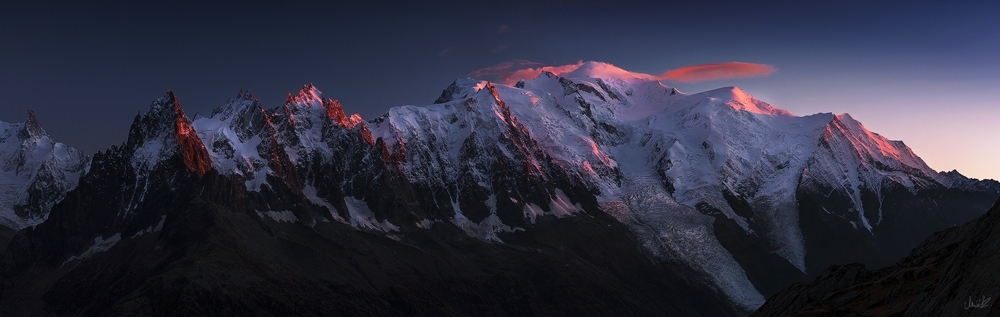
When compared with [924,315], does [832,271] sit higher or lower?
higher

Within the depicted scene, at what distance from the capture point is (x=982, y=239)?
103250 millimetres

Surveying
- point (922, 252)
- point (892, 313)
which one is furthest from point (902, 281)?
point (922, 252)

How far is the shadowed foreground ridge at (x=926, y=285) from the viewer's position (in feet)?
306

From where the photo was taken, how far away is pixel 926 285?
388 feet

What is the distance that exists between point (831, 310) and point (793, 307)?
76.8 feet

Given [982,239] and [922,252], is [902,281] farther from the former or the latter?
[922,252]

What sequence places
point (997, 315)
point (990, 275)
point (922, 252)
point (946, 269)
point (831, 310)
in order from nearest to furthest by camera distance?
1. point (997, 315)
2. point (990, 275)
3. point (946, 269)
4. point (831, 310)
5. point (922, 252)

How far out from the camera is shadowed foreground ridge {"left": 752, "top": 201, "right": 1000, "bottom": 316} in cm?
9319
